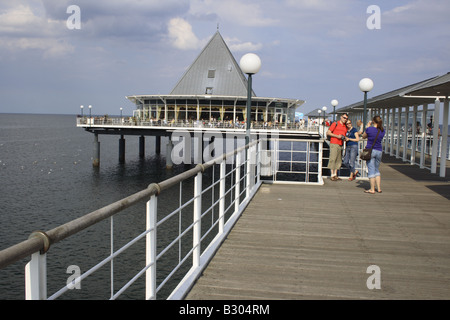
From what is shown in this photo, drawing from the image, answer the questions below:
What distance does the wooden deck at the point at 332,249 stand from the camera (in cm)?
418

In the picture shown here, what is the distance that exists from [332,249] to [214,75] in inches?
1956

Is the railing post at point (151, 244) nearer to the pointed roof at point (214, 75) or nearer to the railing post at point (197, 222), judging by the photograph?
the railing post at point (197, 222)

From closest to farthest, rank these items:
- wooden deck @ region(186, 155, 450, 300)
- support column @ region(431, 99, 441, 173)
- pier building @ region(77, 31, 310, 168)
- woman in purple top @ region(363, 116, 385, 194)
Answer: wooden deck @ region(186, 155, 450, 300) → woman in purple top @ region(363, 116, 385, 194) → support column @ region(431, 99, 441, 173) → pier building @ region(77, 31, 310, 168)

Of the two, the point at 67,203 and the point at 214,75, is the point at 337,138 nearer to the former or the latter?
the point at 67,203

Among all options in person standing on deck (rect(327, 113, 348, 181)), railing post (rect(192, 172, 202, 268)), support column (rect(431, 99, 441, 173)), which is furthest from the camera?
support column (rect(431, 99, 441, 173))

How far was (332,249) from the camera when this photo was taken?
5535mm

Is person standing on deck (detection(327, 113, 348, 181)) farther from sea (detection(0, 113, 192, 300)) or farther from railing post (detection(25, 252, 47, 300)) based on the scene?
railing post (detection(25, 252, 47, 300))

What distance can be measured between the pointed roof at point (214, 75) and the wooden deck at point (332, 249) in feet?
144

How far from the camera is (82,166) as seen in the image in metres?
41.9

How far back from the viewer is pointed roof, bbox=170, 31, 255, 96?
5241 cm

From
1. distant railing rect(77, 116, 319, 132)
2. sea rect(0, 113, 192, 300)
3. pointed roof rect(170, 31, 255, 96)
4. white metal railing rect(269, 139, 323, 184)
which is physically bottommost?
sea rect(0, 113, 192, 300)

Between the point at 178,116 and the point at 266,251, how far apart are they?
41.9 meters

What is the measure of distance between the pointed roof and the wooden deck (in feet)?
144

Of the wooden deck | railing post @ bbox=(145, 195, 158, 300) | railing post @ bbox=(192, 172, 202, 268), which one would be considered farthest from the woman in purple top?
railing post @ bbox=(145, 195, 158, 300)
